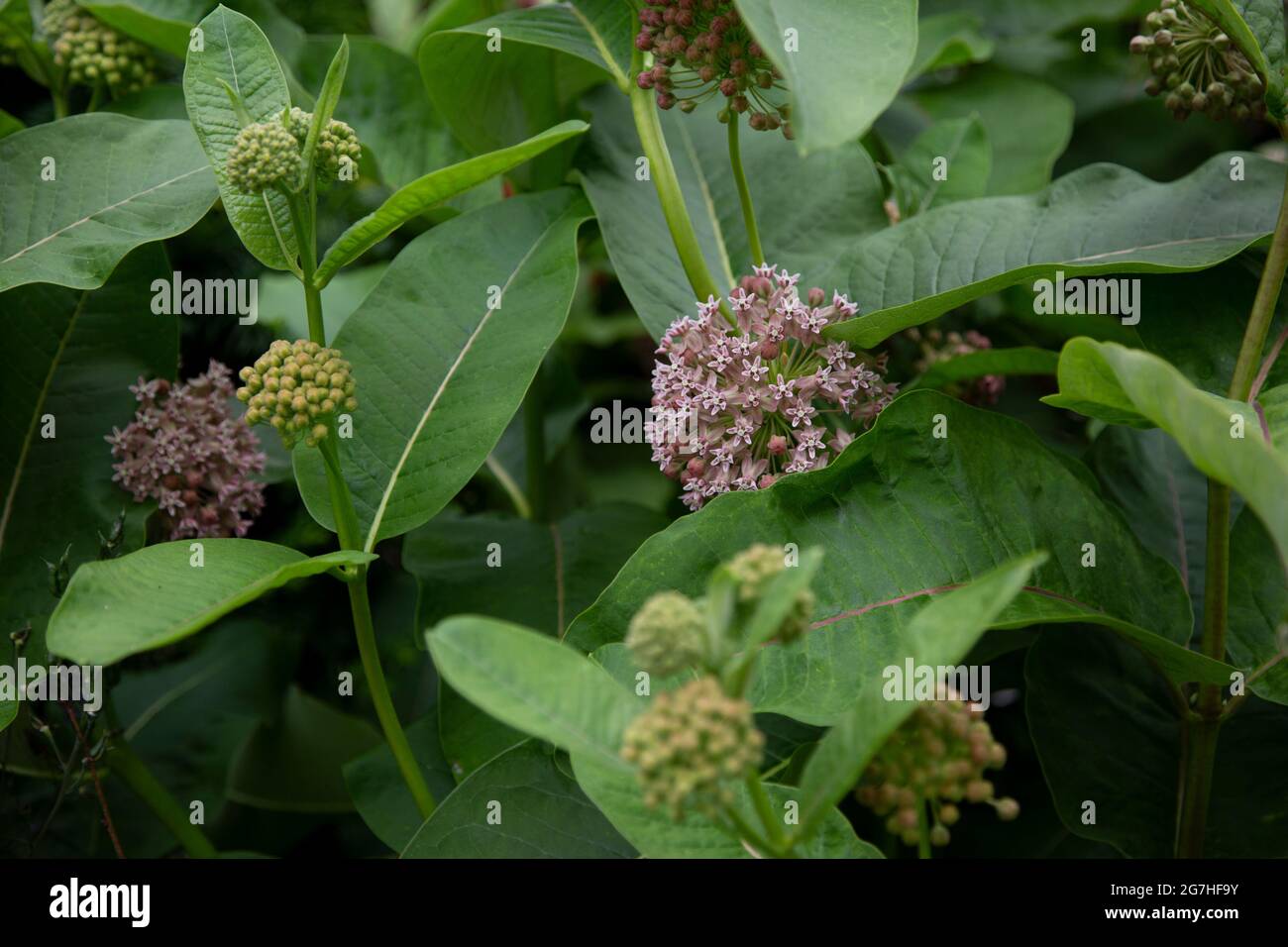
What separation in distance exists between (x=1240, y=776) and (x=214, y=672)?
148 cm

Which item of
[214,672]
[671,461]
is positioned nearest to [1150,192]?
[671,461]

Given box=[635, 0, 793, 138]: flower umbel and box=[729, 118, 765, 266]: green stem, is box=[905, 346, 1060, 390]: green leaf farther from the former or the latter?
box=[635, 0, 793, 138]: flower umbel

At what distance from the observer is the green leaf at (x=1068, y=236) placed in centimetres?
121

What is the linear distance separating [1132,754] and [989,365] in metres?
0.49

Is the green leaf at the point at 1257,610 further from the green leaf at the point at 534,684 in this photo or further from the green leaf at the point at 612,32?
the green leaf at the point at 612,32

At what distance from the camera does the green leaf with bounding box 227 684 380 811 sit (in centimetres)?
167

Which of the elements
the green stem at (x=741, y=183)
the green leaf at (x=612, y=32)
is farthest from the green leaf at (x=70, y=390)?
the green stem at (x=741, y=183)

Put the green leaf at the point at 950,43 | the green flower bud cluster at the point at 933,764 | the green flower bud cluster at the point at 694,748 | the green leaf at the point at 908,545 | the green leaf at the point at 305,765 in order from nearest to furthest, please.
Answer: the green flower bud cluster at the point at 694,748 → the green flower bud cluster at the point at 933,764 → the green leaf at the point at 908,545 → the green leaf at the point at 305,765 → the green leaf at the point at 950,43

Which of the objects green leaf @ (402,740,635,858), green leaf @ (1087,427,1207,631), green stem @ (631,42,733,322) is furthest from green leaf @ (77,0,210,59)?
green leaf @ (1087,427,1207,631)

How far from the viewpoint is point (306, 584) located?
5.97 ft

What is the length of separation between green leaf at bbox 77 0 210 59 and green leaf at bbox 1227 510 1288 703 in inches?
57.6

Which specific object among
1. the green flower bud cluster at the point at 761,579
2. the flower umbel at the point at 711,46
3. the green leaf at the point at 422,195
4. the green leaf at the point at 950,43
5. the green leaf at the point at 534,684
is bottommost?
the green leaf at the point at 534,684

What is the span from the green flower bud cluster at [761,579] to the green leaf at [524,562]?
0.67m
